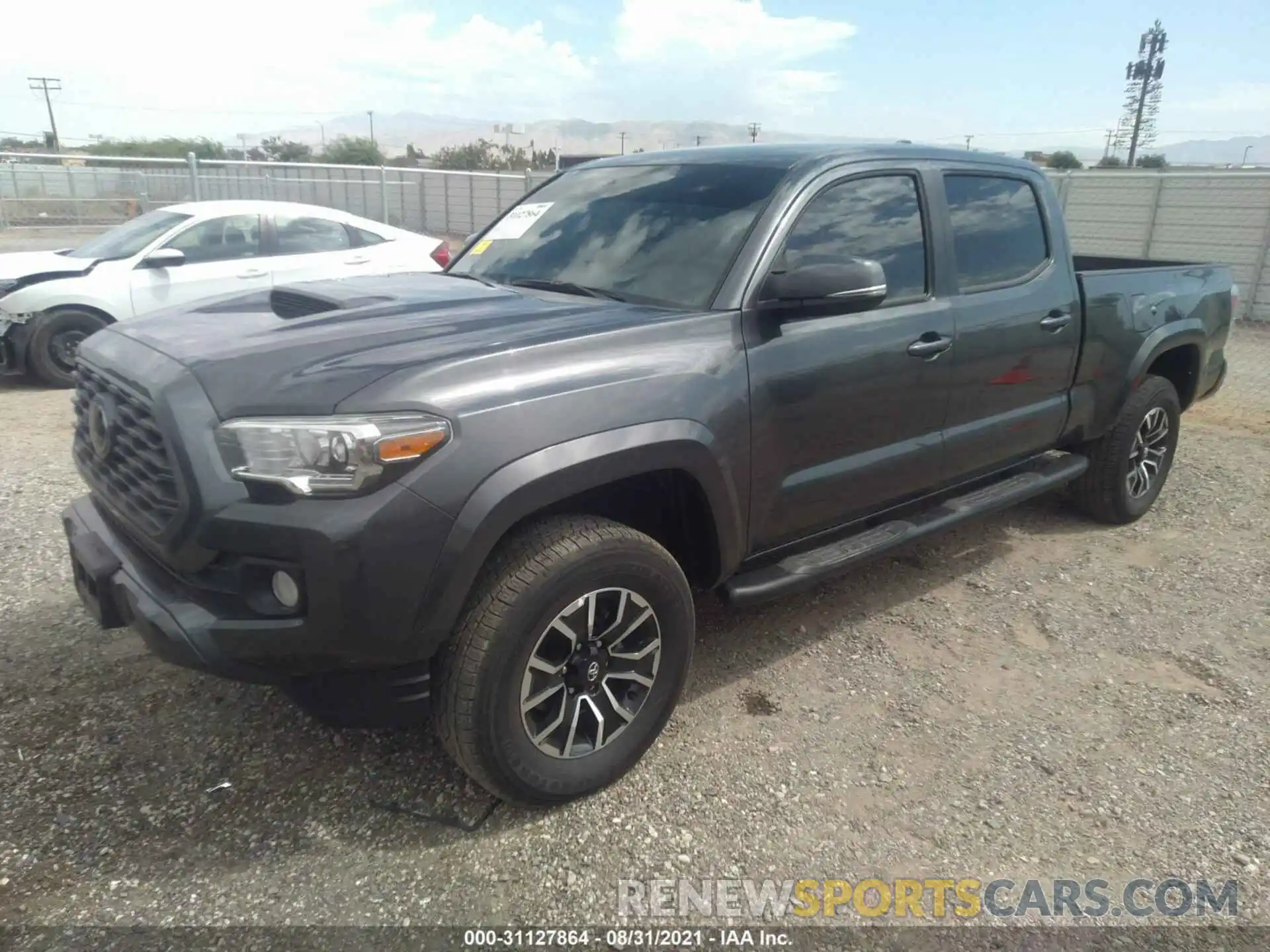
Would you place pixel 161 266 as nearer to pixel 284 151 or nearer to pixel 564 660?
pixel 564 660

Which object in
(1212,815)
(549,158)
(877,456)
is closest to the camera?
(1212,815)

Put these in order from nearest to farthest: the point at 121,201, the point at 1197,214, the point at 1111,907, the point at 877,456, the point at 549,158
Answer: the point at 1111,907 < the point at 877,456 < the point at 1197,214 < the point at 121,201 < the point at 549,158

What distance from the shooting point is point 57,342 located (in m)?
7.65

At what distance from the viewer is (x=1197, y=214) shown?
1419 centimetres

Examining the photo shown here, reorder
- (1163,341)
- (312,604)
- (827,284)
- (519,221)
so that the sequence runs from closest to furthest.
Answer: (312,604) → (827,284) → (519,221) → (1163,341)

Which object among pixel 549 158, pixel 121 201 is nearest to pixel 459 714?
pixel 121 201

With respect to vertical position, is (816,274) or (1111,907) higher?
(816,274)

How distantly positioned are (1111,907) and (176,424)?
2.78m

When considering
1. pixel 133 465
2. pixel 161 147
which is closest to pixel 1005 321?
pixel 133 465

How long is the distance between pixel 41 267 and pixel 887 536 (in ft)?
25.7

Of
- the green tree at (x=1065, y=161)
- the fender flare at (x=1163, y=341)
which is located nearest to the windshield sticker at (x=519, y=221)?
the fender flare at (x=1163, y=341)

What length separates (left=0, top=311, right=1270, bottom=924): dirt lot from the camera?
7.99ft

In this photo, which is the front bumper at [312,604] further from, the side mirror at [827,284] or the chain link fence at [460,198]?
the chain link fence at [460,198]

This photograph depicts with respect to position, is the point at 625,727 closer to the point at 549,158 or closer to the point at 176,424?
the point at 176,424
